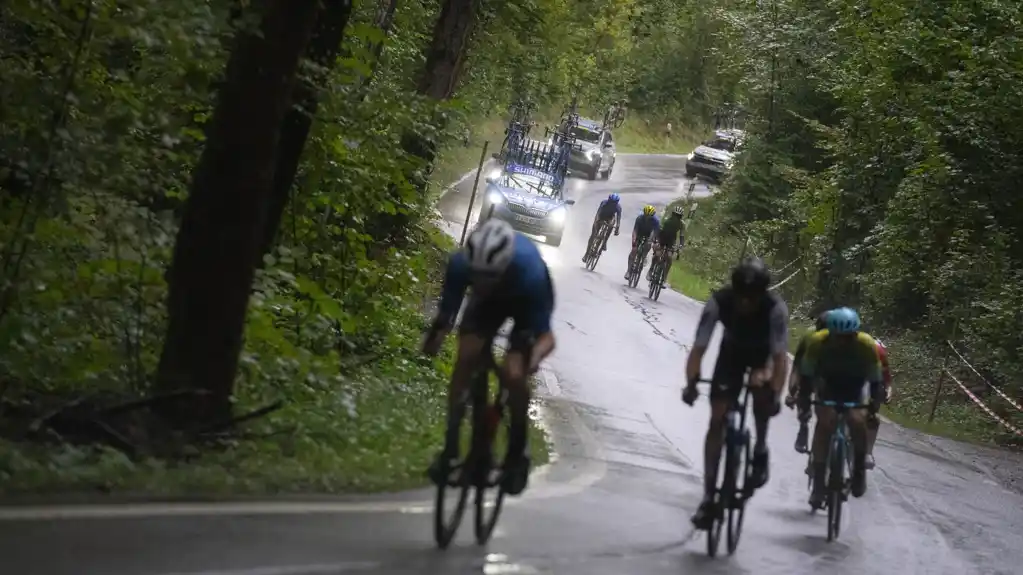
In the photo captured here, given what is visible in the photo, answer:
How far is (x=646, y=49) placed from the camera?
249 feet

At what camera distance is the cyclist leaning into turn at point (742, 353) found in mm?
9172

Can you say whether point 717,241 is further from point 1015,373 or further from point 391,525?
point 391,525

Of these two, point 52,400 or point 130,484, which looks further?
point 52,400

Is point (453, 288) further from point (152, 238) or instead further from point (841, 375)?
point (841, 375)

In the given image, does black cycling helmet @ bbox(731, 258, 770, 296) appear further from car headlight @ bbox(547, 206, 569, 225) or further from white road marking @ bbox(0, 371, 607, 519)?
car headlight @ bbox(547, 206, 569, 225)

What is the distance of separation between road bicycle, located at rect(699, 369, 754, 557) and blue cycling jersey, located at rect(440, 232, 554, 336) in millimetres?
1887

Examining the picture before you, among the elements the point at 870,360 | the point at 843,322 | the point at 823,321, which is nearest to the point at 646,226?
the point at 823,321

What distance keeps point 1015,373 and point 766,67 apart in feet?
65.2

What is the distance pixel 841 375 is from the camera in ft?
38.4

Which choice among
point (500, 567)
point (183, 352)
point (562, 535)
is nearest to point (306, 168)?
point (183, 352)

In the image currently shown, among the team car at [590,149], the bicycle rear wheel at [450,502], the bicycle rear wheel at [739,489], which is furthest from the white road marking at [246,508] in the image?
the team car at [590,149]

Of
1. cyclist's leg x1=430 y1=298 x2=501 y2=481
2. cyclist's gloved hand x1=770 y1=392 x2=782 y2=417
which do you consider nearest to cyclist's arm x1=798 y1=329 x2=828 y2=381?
cyclist's gloved hand x1=770 y1=392 x2=782 y2=417

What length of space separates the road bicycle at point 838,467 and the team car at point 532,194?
2223 centimetres

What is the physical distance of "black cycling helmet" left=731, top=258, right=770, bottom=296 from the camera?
29.8ft
